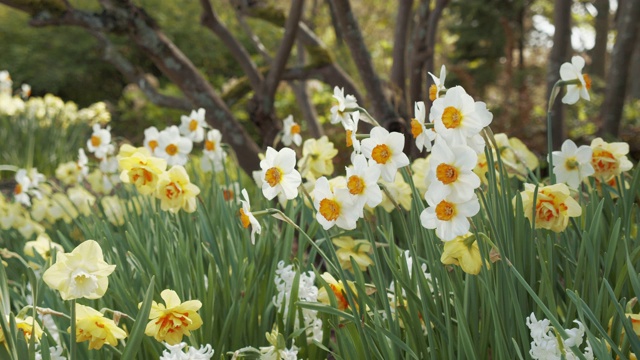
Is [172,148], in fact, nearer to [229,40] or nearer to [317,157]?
[317,157]

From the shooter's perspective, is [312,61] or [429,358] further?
[312,61]

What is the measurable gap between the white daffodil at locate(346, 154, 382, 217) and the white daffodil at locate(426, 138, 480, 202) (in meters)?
0.13

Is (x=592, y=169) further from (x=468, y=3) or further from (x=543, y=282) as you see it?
(x=468, y=3)

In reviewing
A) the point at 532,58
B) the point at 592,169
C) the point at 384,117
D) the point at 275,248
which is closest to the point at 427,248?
the point at 592,169

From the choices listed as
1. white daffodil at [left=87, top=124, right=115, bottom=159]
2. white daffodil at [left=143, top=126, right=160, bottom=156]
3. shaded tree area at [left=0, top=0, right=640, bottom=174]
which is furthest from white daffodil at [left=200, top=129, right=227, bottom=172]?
shaded tree area at [left=0, top=0, right=640, bottom=174]

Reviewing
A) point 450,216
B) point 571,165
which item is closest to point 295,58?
point 571,165

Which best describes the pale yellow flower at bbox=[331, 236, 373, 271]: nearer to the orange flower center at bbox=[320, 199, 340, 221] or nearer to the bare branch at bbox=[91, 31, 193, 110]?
the orange flower center at bbox=[320, 199, 340, 221]

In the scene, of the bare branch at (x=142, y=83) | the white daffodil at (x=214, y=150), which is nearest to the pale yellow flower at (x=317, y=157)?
the white daffodil at (x=214, y=150)

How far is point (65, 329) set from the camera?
5.61 feet

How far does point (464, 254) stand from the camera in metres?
1.23

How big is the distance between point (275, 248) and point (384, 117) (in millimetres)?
1542

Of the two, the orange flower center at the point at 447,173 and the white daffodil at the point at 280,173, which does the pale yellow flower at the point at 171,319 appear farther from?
the orange flower center at the point at 447,173

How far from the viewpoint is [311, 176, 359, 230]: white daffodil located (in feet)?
4.23

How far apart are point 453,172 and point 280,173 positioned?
0.39 metres
